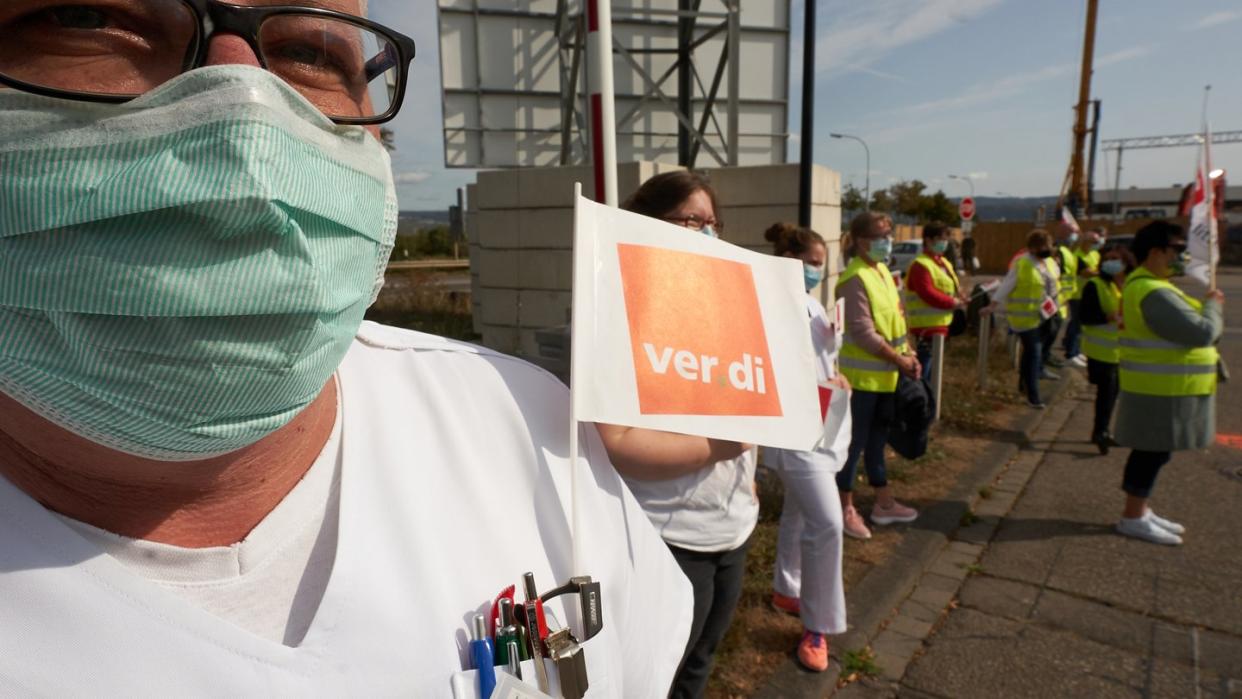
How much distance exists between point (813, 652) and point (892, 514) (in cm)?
173

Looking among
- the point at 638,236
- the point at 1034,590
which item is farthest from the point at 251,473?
the point at 1034,590

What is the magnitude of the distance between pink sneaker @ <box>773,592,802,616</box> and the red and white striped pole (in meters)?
2.26

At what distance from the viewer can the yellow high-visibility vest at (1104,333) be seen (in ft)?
19.5

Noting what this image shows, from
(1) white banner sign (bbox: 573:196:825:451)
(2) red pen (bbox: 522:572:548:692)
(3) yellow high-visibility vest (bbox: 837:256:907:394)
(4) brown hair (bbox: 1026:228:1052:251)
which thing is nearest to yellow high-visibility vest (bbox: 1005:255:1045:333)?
(4) brown hair (bbox: 1026:228:1052:251)

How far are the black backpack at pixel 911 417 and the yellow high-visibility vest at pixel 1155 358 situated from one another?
1.23 meters

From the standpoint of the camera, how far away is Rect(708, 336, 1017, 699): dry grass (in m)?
3.00

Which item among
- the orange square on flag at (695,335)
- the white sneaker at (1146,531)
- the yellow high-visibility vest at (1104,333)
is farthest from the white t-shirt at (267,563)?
the yellow high-visibility vest at (1104,333)

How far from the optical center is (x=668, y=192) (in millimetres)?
2299

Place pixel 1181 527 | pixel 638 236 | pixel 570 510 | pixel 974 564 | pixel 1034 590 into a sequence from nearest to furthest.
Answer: pixel 570 510, pixel 638 236, pixel 1034 590, pixel 974 564, pixel 1181 527

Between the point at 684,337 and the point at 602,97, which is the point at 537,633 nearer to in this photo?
the point at 684,337

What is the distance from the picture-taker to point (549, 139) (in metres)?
6.23

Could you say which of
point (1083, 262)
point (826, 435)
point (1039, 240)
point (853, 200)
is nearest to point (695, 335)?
point (826, 435)

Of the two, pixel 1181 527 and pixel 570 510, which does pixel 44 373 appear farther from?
pixel 1181 527

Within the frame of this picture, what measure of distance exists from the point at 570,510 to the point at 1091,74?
124 ft
